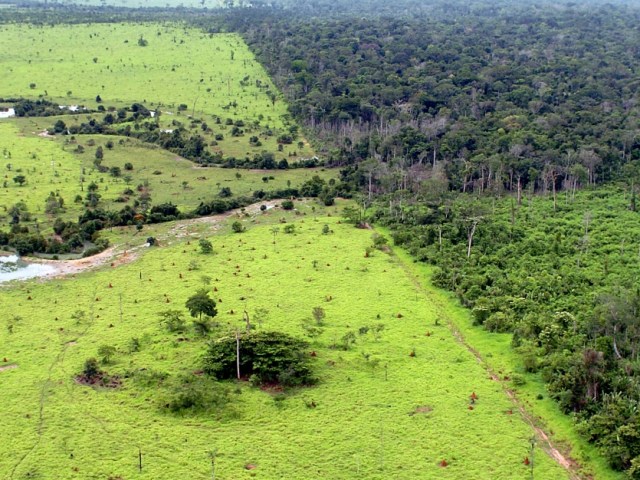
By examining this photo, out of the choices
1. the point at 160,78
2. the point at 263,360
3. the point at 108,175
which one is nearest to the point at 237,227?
the point at 108,175

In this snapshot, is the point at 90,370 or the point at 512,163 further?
the point at 512,163

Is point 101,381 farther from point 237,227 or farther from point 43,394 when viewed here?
point 237,227

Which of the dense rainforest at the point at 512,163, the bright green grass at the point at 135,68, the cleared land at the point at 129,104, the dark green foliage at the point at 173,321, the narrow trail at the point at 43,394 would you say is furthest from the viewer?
the bright green grass at the point at 135,68

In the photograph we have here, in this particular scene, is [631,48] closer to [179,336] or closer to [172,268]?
[172,268]

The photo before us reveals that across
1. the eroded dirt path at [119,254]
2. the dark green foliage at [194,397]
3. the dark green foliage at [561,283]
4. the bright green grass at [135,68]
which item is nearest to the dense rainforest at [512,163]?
the dark green foliage at [561,283]

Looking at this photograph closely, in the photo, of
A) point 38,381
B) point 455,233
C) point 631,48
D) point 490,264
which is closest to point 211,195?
point 455,233

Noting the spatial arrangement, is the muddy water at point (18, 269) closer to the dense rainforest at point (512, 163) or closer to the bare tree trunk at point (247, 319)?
the bare tree trunk at point (247, 319)
